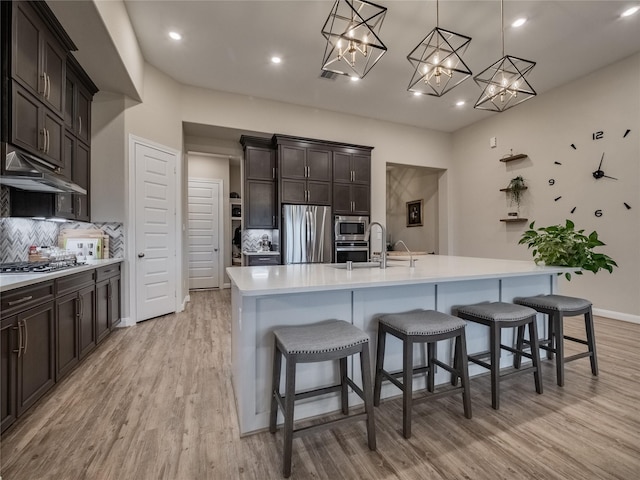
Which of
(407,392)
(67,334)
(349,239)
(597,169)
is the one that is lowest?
(407,392)

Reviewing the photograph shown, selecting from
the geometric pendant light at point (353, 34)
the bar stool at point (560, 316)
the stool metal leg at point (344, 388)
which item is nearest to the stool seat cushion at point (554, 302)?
the bar stool at point (560, 316)

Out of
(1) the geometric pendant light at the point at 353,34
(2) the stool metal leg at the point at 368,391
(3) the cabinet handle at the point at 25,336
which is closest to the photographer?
(2) the stool metal leg at the point at 368,391

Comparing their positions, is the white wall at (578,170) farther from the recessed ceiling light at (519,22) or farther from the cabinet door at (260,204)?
the cabinet door at (260,204)

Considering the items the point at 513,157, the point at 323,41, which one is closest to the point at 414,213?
the point at 513,157

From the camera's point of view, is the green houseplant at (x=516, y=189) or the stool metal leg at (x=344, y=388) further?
the green houseplant at (x=516, y=189)

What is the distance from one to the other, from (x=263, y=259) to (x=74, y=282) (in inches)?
97.9

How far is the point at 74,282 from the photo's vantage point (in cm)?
245

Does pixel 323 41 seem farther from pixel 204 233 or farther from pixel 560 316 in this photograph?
pixel 204 233

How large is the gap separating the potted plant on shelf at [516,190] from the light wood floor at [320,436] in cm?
320

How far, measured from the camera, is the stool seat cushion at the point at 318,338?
56.9 inches

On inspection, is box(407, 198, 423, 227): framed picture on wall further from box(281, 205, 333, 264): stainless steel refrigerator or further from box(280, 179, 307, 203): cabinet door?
box(280, 179, 307, 203): cabinet door

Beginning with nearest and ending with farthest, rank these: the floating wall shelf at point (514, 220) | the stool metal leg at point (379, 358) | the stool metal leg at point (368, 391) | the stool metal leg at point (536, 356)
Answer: the stool metal leg at point (368, 391)
the stool metal leg at point (379, 358)
the stool metal leg at point (536, 356)
the floating wall shelf at point (514, 220)

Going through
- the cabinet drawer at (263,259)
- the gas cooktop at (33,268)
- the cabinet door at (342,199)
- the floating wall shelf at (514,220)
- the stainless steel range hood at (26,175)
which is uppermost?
the cabinet door at (342,199)

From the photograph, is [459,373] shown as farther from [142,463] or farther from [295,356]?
[142,463]
